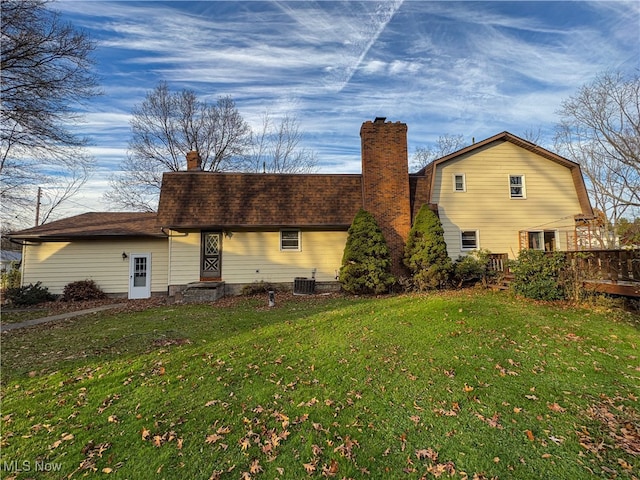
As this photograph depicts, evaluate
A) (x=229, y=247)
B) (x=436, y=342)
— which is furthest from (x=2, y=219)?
(x=436, y=342)

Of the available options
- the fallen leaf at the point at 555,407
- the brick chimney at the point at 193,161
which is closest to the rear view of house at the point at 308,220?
the brick chimney at the point at 193,161

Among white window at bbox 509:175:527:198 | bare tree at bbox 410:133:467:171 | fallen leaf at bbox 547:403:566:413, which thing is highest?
bare tree at bbox 410:133:467:171

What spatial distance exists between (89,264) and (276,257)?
8.75 meters

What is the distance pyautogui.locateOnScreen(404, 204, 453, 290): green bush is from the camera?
1223cm

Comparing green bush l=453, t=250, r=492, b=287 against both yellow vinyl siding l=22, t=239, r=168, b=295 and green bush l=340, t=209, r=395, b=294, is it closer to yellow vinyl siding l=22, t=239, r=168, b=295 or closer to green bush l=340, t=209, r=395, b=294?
green bush l=340, t=209, r=395, b=294

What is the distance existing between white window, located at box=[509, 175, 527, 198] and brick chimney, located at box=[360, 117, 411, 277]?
18.2 feet

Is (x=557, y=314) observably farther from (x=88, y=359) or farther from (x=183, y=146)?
(x=183, y=146)

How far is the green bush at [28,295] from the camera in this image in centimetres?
1247

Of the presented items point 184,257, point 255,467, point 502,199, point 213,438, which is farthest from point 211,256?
point 502,199

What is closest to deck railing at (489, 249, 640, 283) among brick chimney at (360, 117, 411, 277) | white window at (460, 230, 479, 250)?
white window at (460, 230, 479, 250)

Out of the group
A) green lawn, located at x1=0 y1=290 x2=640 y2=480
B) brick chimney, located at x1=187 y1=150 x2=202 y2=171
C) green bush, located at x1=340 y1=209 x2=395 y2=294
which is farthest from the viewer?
brick chimney, located at x1=187 y1=150 x2=202 y2=171

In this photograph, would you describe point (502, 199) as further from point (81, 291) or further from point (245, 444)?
point (81, 291)

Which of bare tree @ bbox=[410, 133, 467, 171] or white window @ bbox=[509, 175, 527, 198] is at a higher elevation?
bare tree @ bbox=[410, 133, 467, 171]

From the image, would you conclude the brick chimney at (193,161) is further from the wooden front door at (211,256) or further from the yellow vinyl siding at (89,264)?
the wooden front door at (211,256)
